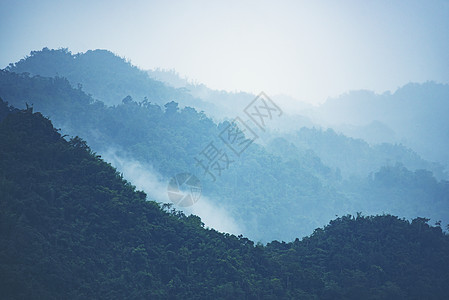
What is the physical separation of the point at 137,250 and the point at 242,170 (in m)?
28.4

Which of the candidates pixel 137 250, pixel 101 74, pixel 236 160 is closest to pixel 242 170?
pixel 236 160

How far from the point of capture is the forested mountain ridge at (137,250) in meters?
14.2

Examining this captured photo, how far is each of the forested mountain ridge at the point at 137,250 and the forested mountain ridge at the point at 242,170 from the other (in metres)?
18.8

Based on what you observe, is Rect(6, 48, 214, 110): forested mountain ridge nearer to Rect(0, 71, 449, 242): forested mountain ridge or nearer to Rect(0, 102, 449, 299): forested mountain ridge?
Rect(0, 71, 449, 242): forested mountain ridge

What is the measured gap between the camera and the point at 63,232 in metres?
15.2

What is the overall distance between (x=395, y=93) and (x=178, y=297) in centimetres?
8446

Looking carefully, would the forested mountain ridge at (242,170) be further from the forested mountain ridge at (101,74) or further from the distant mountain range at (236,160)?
the forested mountain ridge at (101,74)

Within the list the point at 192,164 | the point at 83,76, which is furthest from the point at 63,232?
the point at 83,76

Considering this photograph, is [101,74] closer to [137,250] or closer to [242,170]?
[242,170]

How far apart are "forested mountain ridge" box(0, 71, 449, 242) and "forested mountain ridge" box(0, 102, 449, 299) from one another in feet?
61.6

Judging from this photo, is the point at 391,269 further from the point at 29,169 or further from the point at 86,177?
the point at 29,169

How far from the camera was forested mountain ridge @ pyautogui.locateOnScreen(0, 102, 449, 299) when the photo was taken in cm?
1423

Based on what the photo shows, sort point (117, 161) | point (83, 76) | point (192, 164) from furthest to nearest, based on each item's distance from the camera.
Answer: point (83, 76) < point (192, 164) < point (117, 161)

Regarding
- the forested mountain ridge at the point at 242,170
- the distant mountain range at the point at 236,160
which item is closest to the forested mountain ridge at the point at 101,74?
the distant mountain range at the point at 236,160
